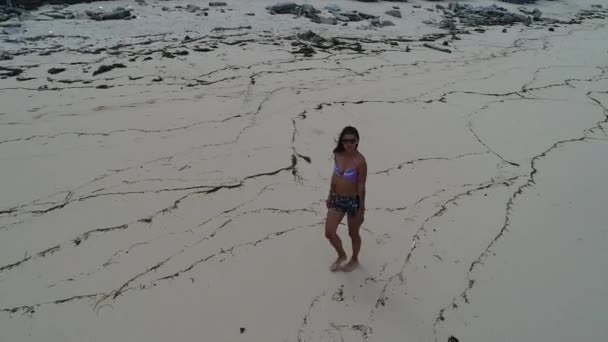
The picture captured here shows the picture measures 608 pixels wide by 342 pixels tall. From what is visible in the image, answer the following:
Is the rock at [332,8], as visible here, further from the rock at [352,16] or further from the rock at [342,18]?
the rock at [342,18]

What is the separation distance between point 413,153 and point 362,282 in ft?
6.82

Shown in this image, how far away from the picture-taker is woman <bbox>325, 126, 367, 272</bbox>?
223cm

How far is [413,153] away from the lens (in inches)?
171

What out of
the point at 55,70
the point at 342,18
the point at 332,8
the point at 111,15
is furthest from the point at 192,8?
the point at 55,70

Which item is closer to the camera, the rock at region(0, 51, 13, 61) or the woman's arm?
the woman's arm

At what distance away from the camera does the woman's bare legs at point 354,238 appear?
2.45m

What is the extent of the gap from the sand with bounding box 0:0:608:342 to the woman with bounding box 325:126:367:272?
0.51 m

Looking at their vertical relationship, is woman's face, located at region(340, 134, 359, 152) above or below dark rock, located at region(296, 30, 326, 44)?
above

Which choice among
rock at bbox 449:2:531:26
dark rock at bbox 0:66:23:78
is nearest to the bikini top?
dark rock at bbox 0:66:23:78

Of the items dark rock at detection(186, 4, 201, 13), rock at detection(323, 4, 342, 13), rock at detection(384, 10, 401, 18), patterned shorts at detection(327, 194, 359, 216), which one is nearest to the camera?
patterned shorts at detection(327, 194, 359, 216)

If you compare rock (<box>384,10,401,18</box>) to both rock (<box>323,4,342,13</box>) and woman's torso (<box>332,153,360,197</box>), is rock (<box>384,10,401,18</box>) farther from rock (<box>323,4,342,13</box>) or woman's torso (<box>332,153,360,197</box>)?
woman's torso (<box>332,153,360,197</box>)

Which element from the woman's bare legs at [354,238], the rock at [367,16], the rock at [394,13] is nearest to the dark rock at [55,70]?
the woman's bare legs at [354,238]

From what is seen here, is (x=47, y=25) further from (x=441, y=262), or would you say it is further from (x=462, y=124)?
(x=441, y=262)

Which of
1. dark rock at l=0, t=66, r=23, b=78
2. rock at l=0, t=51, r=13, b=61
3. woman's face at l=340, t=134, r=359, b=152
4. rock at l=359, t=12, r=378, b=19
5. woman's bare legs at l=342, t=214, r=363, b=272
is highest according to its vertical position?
rock at l=359, t=12, r=378, b=19
